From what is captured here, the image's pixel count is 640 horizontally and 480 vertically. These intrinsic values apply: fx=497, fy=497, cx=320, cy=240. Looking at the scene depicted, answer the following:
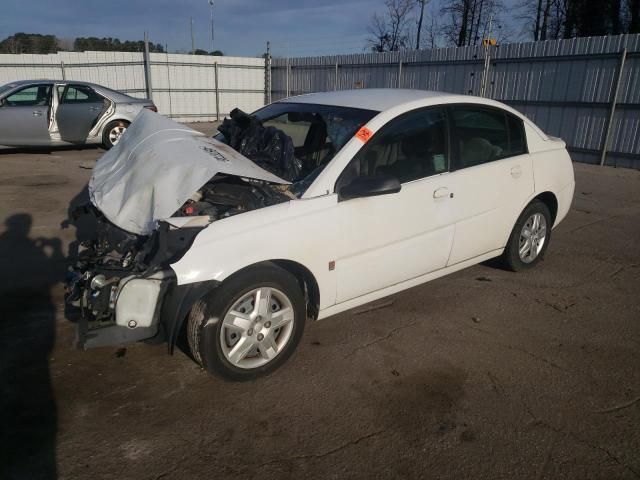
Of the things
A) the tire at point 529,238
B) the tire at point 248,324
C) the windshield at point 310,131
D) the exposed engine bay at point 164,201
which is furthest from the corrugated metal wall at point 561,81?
the tire at point 248,324

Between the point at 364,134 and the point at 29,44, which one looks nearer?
the point at 364,134

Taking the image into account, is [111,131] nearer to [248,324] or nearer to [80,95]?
[80,95]

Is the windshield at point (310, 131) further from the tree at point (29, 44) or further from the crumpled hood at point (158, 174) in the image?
the tree at point (29, 44)

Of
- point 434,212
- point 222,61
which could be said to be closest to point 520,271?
point 434,212

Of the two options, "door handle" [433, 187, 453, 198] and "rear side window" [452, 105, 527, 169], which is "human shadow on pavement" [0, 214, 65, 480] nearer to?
"door handle" [433, 187, 453, 198]

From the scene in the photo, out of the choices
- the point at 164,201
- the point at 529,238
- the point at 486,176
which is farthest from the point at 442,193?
the point at 164,201

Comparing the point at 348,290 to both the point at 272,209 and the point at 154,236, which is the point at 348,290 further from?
the point at 154,236

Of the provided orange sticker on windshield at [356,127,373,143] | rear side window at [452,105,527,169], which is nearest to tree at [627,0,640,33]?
rear side window at [452,105,527,169]

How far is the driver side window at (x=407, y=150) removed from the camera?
135 inches

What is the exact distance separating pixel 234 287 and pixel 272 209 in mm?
519

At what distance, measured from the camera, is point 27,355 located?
3312mm

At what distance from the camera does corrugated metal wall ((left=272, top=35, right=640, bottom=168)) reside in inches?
430

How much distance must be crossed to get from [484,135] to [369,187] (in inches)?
61.9

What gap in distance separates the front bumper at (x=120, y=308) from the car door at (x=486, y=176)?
2307 mm
